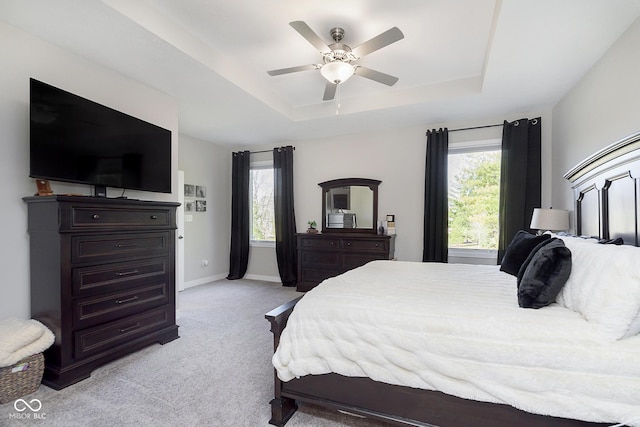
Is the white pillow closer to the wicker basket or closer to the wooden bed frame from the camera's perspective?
the wooden bed frame

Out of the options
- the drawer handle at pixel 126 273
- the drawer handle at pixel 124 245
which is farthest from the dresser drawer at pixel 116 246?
the drawer handle at pixel 126 273

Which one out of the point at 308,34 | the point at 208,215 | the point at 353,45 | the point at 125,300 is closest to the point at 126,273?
the point at 125,300

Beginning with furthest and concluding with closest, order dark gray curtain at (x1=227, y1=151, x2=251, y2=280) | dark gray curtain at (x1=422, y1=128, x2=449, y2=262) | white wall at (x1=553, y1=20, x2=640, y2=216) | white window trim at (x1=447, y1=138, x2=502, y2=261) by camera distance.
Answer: dark gray curtain at (x1=227, y1=151, x2=251, y2=280)
dark gray curtain at (x1=422, y1=128, x2=449, y2=262)
white window trim at (x1=447, y1=138, x2=502, y2=261)
white wall at (x1=553, y1=20, x2=640, y2=216)

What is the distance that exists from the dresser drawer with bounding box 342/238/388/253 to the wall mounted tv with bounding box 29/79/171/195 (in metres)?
2.53

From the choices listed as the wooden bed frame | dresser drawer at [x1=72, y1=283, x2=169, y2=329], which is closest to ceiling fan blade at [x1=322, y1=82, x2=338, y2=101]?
the wooden bed frame

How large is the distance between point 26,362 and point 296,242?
12.0 ft

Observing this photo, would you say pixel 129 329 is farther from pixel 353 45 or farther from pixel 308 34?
pixel 353 45

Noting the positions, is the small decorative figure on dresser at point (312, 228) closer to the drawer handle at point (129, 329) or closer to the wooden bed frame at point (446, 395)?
the drawer handle at point (129, 329)

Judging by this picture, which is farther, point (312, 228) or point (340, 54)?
point (312, 228)

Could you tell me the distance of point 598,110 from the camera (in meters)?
2.63

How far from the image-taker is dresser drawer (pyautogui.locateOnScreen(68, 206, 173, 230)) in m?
2.23

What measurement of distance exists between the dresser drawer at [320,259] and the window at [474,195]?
1.69 m

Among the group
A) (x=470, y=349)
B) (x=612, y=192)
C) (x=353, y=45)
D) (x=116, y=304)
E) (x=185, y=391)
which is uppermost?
(x=353, y=45)

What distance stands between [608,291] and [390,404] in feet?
3.60
